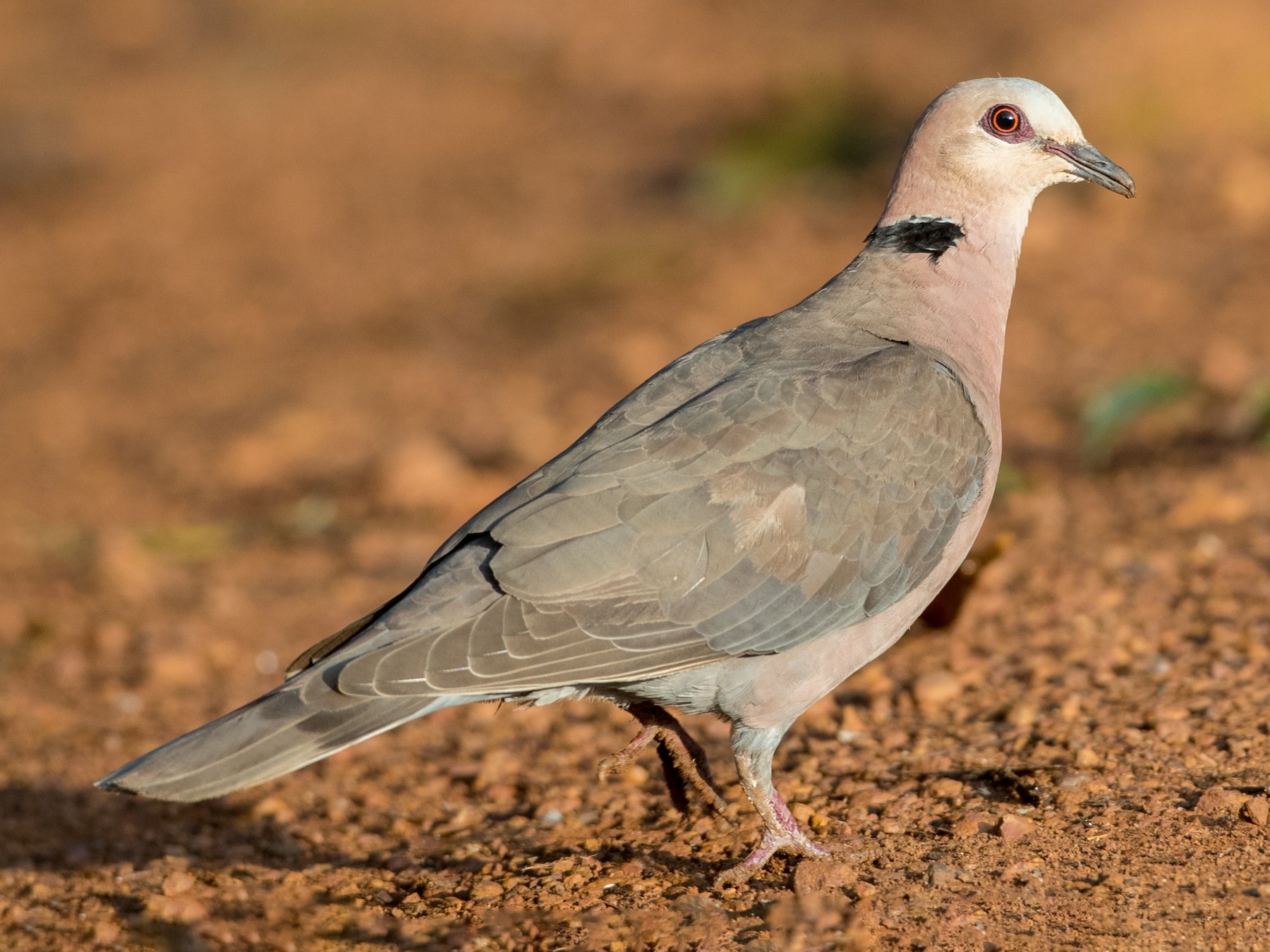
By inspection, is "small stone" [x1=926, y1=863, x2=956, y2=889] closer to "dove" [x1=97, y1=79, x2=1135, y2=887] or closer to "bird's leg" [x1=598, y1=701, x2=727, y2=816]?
"dove" [x1=97, y1=79, x2=1135, y2=887]

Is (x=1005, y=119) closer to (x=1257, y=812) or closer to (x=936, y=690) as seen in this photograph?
(x=936, y=690)

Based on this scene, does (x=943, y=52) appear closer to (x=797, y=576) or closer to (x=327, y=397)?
(x=327, y=397)

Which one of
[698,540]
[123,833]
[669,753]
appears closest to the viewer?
[698,540]

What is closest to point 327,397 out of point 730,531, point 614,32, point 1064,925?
point 730,531

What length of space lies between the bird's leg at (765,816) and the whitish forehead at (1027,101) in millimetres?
2389

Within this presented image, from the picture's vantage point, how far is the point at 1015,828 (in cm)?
411

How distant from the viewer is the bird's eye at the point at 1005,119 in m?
4.99

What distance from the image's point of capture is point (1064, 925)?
365 cm

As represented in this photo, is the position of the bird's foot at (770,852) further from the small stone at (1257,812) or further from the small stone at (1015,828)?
the small stone at (1257,812)

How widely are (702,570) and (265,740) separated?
4.45 ft

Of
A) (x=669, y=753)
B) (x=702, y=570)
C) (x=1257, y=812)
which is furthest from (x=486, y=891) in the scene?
(x=1257, y=812)

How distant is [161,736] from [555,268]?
6.83 metres

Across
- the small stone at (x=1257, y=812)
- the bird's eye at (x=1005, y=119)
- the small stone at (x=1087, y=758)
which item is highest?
the bird's eye at (x=1005, y=119)

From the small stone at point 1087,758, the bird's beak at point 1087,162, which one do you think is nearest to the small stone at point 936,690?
the small stone at point 1087,758
